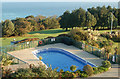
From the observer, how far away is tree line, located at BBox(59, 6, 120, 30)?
28.6m

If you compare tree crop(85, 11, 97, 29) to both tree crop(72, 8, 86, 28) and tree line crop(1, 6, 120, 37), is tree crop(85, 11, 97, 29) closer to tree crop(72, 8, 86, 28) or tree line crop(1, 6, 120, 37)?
tree line crop(1, 6, 120, 37)

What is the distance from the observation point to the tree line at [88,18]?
1126 inches

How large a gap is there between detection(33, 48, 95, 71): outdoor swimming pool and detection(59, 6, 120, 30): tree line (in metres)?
10.6

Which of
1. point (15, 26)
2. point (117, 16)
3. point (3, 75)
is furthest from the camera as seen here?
point (117, 16)

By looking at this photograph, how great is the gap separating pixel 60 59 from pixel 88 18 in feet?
43.9

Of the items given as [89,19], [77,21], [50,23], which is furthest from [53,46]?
[50,23]

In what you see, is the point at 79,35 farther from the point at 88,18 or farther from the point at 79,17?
the point at 88,18

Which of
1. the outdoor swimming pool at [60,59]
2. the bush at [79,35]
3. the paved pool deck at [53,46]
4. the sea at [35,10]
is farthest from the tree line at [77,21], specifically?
the sea at [35,10]

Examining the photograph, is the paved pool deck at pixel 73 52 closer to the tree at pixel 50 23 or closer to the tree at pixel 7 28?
the tree at pixel 7 28

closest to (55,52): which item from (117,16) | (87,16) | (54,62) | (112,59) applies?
(54,62)

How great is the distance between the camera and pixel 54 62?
16453mm

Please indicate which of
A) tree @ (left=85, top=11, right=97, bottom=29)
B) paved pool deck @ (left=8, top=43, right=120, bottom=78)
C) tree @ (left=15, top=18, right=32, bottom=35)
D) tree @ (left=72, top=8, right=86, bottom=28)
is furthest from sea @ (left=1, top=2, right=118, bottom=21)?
paved pool deck @ (left=8, top=43, right=120, bottom=78)

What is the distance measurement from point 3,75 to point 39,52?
7.86 m

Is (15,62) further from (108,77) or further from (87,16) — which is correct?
(87,16)
